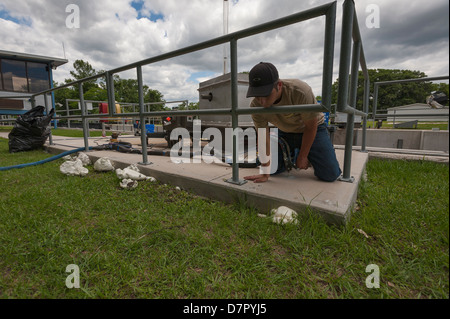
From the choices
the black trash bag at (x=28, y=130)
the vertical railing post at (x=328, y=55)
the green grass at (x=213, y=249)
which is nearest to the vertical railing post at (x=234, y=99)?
the green grass at (x=213, y=249)

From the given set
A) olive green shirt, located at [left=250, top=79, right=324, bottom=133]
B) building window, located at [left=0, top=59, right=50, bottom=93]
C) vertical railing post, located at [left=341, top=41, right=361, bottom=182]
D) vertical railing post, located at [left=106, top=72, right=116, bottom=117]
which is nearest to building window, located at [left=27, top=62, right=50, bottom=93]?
building window, located at [left=0, top=59, right=50, bottom=93]

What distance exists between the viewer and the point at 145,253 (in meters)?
1.16

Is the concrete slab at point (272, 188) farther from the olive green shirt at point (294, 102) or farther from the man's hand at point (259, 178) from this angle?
the olive green shirt at point (294, 102)

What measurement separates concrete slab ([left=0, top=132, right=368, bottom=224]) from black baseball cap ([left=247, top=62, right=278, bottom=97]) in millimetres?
701

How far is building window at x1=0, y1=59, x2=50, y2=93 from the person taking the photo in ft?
38.9

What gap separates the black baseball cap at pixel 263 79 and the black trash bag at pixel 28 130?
4.38 metres

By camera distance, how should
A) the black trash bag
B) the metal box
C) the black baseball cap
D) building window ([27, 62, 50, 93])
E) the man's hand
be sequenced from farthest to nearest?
building window ([27, 62, 50, 93]) → the black trash bag → the metal box → the man's hand → the black baseball cap

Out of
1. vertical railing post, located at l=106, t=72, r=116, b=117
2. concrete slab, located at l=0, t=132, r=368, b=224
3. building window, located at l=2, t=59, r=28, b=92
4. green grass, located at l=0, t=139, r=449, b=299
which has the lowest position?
green grass, located at l=0, t=139, r=449, b=299

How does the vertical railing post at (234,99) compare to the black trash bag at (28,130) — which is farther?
the black trash bag at (28,130)

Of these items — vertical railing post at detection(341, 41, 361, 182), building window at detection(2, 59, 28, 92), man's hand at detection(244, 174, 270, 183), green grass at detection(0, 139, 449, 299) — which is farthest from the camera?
building window at detection(2, 59, 28, 92)

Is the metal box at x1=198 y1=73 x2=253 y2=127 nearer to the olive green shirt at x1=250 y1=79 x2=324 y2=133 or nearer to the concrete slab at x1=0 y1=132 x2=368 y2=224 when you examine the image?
the concrete slab at x1=0 y1=132 x2=368 y2=224

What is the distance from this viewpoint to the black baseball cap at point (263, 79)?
152 centimetres

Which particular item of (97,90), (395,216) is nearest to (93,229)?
(395,216)
